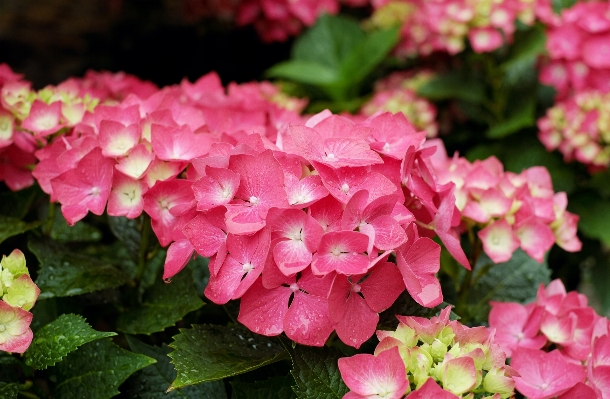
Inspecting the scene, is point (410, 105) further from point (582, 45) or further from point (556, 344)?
point (556, 344)

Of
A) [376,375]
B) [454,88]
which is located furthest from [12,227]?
[454,88]

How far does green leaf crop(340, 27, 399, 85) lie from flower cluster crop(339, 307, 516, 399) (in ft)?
4.19

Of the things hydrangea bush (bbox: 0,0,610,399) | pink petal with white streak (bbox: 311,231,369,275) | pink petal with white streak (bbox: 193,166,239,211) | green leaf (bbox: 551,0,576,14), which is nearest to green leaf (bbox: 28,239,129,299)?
hydrangea bush (bbox: 0,0,610,399)

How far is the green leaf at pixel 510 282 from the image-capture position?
3.27ft

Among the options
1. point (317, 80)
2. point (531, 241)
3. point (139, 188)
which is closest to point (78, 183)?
point (139, 188)

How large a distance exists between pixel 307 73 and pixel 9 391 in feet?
4.09

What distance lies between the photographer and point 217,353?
28.6 inches

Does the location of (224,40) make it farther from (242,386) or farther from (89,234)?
(242,386)

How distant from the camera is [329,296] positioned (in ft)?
1.99

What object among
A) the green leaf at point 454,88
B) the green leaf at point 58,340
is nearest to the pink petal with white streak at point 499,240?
the green leaf at point 58,340

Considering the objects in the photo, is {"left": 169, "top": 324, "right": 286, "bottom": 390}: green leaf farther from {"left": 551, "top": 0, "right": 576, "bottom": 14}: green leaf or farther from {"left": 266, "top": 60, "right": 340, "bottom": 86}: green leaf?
{"left": 551, "top": 0, "right": 576, "bottom": 14}: green leaf

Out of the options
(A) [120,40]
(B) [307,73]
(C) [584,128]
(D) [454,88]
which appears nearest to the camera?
(C) [584,128]

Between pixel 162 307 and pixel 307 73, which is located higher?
pixel 162 307

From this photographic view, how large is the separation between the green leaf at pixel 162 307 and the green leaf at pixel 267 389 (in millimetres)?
120
